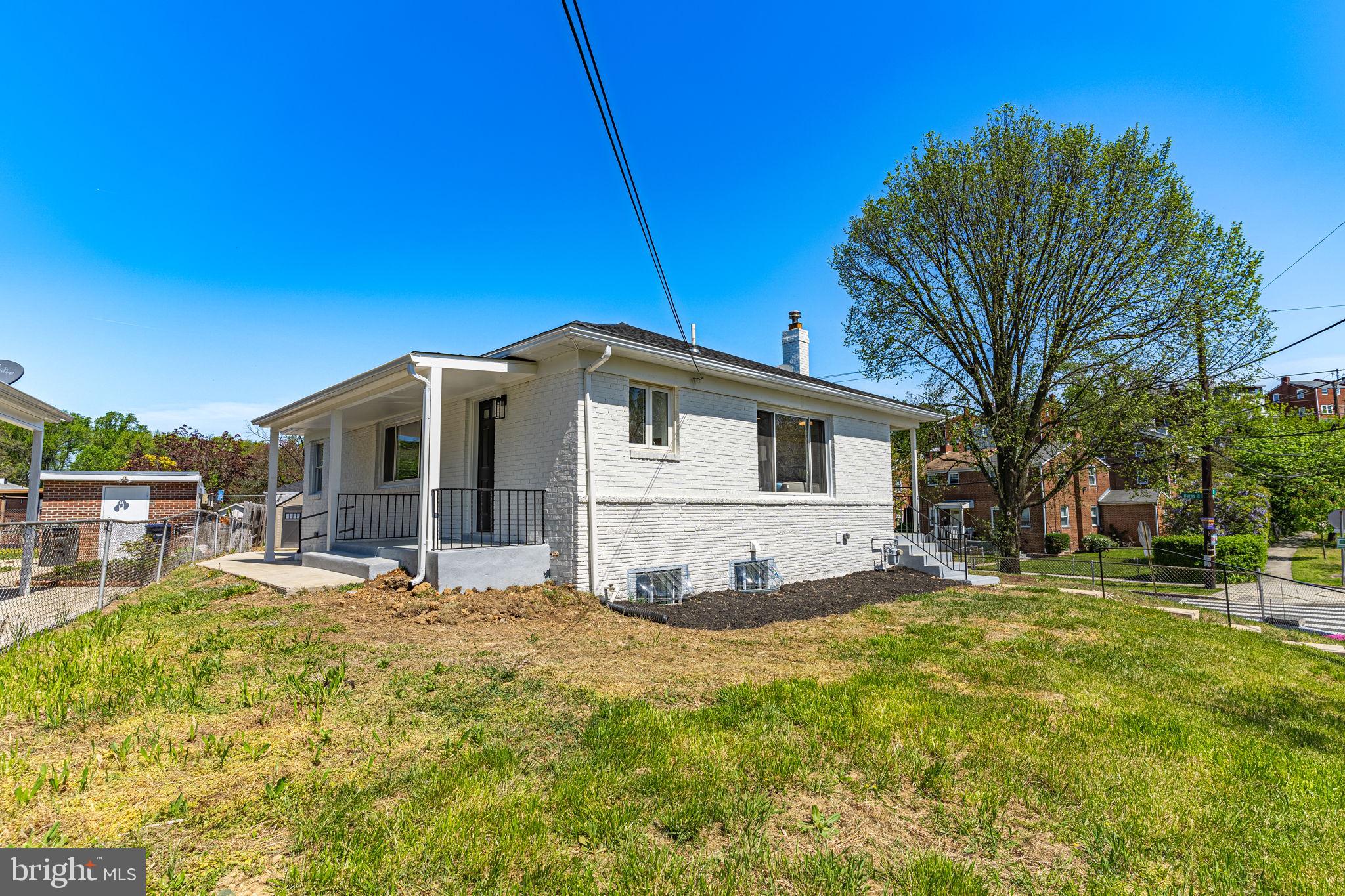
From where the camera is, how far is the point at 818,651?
6.17 metres

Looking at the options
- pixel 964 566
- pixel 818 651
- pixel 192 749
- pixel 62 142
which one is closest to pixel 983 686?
pixel 818 651

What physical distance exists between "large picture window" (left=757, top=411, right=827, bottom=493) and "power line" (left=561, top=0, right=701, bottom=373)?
13.8ft

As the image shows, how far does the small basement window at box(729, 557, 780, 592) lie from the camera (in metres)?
10.4

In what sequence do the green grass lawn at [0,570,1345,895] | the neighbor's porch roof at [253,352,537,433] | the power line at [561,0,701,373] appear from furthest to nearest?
the neighbor's porch roof at [253,352,537,433]
the power line at [561,0,701,373]
the green grass lawn at [0,570,1345,895]

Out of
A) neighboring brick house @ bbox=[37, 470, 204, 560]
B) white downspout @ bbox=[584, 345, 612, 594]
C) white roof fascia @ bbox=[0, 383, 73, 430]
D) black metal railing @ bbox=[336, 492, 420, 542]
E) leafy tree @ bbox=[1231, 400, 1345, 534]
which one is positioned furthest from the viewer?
neighboring brick house @ bbox=[37, 470, 204, 560]

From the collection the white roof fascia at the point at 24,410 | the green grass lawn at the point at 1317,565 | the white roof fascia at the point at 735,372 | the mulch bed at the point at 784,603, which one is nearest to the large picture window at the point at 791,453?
the white roof fascia at the point at 735,372

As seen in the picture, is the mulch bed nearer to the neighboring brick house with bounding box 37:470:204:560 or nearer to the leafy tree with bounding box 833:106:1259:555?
the leafy tree with bounding box 833:106:1259:555

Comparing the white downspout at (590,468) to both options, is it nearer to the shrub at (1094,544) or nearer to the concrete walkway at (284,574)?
the concrete walkway at (284,574)

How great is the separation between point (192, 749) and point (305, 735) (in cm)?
52

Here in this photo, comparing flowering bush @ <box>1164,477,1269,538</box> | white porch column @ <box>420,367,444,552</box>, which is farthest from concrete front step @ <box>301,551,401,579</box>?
flowering bush @ <box>1164,477,1269,538</box>

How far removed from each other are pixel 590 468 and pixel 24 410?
418 inches

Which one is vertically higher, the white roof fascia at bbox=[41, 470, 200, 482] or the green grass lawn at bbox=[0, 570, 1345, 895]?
the white roof fascia at bbox=[41, 470, 200, 482]

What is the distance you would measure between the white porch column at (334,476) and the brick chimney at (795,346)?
33.9ft

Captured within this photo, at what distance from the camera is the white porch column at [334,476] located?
32.8ft
